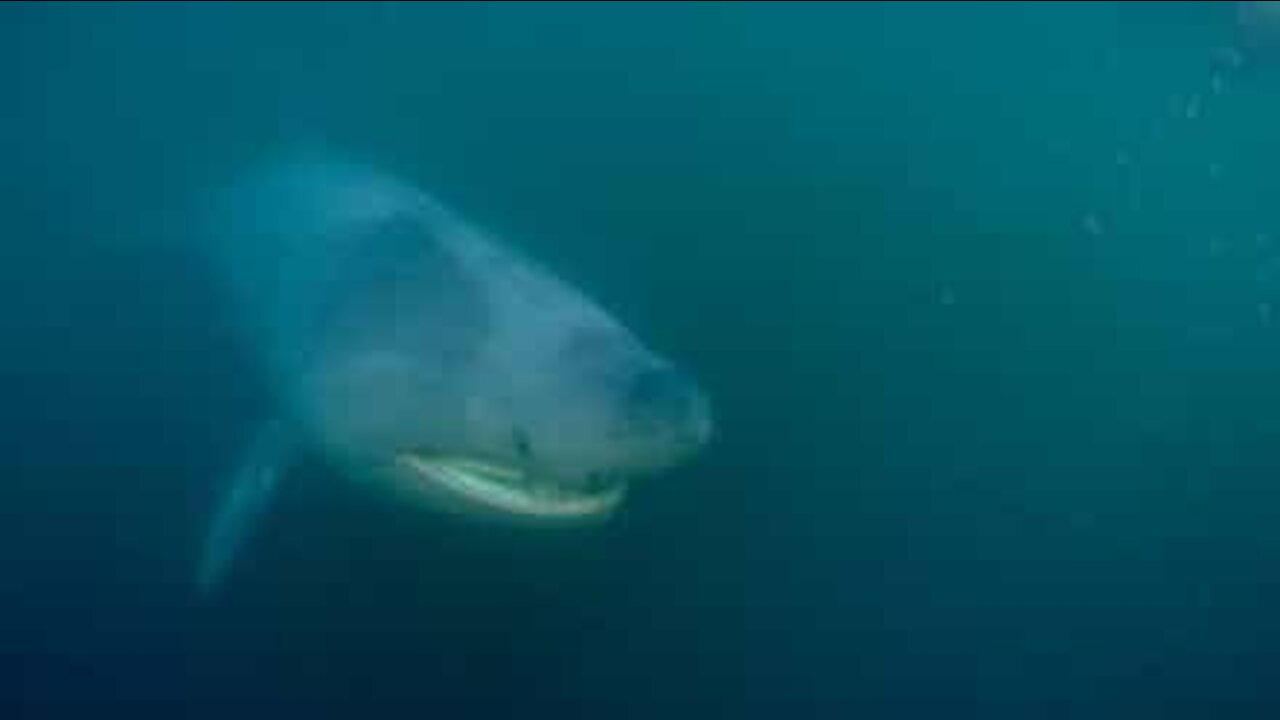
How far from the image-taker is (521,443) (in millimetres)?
6023

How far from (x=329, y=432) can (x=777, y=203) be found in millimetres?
5630

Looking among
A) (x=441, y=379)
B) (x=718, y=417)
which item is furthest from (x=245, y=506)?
(x=718, y=417)

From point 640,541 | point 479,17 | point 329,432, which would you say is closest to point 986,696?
point 640,541

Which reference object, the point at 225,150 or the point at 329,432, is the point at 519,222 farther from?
the point at 329,432

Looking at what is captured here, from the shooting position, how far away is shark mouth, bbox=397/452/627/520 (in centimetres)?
609

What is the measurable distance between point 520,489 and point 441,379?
0.52m

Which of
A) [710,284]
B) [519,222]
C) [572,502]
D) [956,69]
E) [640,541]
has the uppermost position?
[956,69]

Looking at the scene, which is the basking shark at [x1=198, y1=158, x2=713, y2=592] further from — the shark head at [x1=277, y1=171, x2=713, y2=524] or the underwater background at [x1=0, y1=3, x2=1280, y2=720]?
the underwater background at [x1=0, y1=3, x2=1280, y2=720]

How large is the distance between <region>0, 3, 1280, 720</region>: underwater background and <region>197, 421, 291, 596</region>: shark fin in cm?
26

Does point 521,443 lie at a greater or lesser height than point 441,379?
lesser

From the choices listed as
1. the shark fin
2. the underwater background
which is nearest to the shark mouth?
the underwater background

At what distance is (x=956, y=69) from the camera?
65.9ft

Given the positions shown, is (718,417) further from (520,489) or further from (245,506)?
(520,489)

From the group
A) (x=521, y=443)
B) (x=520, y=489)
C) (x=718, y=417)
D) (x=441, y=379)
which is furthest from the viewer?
(x=718, y=417)
